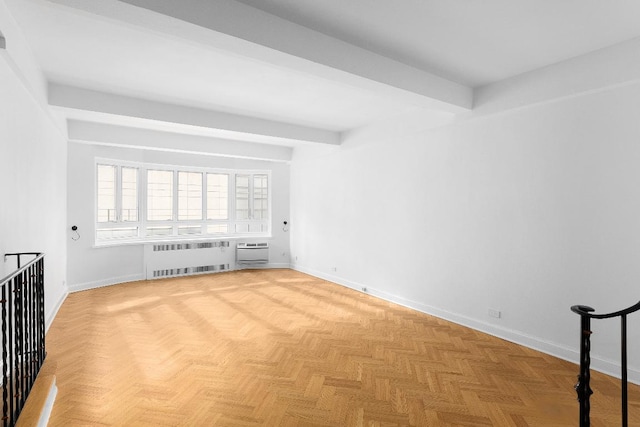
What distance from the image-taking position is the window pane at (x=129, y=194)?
259 inches

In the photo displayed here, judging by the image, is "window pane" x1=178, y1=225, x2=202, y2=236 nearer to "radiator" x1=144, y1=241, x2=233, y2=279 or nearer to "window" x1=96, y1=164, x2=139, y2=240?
"radiator" x1=144, y1=241, x2=233, y2=279

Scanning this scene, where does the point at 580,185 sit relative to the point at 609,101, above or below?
below

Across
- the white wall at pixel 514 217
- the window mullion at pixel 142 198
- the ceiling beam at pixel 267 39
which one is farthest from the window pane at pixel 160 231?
the ceiling beam at pixel 267 39

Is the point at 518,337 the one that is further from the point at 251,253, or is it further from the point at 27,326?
the point at 251,253

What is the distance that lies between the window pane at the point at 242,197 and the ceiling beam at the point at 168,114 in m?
2.56

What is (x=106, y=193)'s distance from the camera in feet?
20.8

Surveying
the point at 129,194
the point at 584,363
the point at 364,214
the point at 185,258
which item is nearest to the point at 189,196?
the point at 129,194

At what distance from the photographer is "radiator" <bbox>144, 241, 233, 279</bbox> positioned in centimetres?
678

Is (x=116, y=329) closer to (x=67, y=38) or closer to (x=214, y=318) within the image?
(x=214, y=318)

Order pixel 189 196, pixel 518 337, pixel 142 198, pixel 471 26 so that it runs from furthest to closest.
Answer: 1. pixel 189 196
2. pixel 142 198
3. pixel 518 337
4. pixel 471 26

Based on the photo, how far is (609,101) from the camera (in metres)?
3.08

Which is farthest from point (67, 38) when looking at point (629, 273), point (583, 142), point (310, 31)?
point (629, 273)

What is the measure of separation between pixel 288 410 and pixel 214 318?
7.51 ft

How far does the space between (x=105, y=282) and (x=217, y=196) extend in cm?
273
